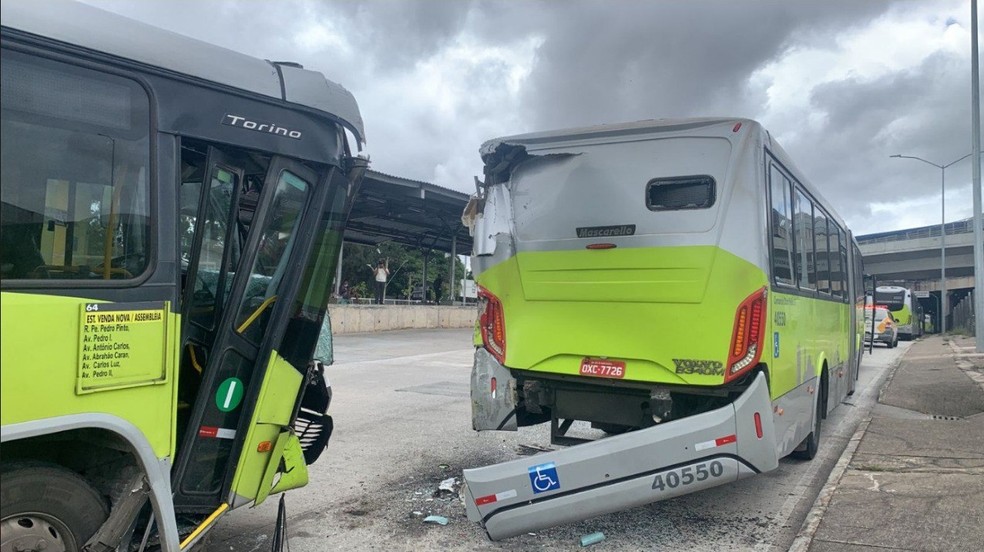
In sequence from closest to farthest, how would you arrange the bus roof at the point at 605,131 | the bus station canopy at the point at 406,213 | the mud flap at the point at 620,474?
1. the mud flap at the point at 620,474
2. the bus roof at the point at 605,131
3. the bus station canopy at the point at 406,213

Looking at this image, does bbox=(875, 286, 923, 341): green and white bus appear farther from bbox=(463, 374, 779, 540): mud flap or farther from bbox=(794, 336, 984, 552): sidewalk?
bbox=(463, 374, 779, 540): mud flap

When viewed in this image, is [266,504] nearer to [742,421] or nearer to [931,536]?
[742,421]

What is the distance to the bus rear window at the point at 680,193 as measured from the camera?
4609mm

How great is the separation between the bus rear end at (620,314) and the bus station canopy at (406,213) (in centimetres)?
1386

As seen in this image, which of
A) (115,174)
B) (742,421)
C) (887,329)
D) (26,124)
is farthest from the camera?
(887,329)

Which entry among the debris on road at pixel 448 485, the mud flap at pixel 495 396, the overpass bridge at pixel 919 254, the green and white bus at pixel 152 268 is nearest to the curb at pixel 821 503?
the mud flap at pixel 495 396

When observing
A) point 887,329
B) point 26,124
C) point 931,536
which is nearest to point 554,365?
point 931,536

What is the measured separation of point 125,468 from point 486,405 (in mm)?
2720

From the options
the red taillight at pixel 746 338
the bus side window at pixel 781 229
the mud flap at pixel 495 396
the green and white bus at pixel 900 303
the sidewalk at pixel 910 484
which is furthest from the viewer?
the green and white bus at pixel 900 303

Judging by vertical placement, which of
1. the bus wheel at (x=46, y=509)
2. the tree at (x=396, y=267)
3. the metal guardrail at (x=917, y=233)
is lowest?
the bus wheel at (x=46, y=509)

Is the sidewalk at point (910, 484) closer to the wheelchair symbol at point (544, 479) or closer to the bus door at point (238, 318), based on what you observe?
the wheelchair symbol at point (544, 479)

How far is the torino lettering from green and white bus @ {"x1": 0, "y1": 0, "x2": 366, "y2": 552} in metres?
0.01

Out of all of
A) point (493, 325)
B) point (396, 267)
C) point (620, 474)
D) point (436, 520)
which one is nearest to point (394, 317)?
point (493, 325)

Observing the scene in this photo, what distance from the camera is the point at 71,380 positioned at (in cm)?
266
